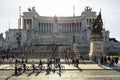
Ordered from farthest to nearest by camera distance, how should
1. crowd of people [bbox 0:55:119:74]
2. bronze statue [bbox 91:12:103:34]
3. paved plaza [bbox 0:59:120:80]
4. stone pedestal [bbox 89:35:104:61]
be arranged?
bronze statue [bbox 91:12:103:34] < stone pedestal [bbox 89:35:104:61] < crowd of people [bbox 0:55:119:74] < paved plaza [bbox 0:59:120:80]

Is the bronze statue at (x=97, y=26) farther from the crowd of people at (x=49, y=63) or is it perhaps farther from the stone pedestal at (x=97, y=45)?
the crowd of people at (x=49, y=63)

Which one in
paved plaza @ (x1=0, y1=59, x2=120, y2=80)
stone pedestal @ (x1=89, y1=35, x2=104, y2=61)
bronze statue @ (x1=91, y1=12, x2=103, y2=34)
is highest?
bronze statue @ (x1=91, y1=12, x2=103, y2=34)

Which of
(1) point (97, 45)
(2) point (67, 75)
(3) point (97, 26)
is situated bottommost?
(2) point (67, 75)

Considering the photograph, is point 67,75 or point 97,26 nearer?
point 67,75

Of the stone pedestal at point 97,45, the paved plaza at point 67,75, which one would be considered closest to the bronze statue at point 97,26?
the stone pedestal at point 97,45

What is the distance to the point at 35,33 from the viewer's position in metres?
120

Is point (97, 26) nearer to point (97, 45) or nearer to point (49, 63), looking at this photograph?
point (97, 45)

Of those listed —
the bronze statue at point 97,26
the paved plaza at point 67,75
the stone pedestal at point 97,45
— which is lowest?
the paved plaza at point 67,75

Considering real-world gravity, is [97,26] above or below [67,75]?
above

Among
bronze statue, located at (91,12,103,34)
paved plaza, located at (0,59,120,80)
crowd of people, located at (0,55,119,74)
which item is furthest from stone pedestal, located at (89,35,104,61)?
paved plaza, located at (0,59,120,80)

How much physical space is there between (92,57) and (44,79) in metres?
21.4

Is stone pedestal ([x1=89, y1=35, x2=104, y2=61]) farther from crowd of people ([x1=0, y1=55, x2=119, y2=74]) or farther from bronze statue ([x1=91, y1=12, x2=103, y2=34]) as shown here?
bronze statue ([x1=91, y1=12, x2=103, y2=34])

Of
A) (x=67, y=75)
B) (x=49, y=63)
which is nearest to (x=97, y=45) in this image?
(x=49, y=63)

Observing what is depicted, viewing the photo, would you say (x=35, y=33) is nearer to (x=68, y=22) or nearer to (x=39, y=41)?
(x=39, y=41)
